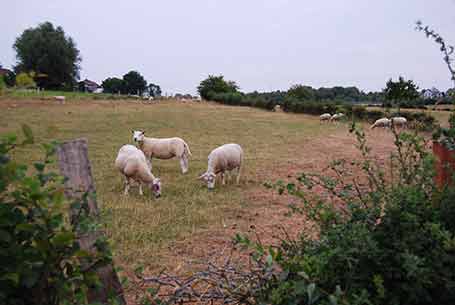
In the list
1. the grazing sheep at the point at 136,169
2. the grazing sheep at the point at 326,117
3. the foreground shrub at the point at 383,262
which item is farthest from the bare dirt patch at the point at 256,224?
the grazing sheep at the point at 326,117

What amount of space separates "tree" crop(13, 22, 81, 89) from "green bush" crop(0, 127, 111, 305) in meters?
60.0

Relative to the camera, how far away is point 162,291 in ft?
14.2

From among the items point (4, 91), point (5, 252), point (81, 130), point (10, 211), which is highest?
point (4, 91)

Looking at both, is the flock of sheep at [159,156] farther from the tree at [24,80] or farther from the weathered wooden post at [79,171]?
the tree at [24,80]

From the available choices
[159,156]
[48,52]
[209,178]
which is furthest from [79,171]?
[48,52]

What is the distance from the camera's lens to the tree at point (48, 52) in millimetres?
57469

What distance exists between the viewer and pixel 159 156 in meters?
12.0

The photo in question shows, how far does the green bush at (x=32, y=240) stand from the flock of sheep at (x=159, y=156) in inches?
275

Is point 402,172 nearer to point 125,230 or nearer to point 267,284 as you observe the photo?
point 267,284

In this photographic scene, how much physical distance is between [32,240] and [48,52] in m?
63.0

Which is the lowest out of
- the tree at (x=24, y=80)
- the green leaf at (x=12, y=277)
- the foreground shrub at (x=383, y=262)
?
the foreground shrub at (x=383, y=262)

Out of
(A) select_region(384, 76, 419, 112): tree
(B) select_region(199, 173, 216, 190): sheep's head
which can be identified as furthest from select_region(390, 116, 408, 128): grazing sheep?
(B) select_region(199, 173, 216, 190): sheep's head

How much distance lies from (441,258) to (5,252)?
6.19 feet

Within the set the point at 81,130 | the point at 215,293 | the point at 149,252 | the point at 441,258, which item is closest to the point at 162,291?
the point at 149,252
